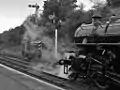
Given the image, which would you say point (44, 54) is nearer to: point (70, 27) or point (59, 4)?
point (70, 27)

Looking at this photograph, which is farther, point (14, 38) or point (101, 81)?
point (14, 38)

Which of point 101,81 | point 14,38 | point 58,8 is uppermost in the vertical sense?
point 58,8

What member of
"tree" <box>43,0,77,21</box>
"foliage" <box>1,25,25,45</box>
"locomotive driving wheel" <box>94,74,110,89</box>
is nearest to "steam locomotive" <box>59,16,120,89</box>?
"locomotive driving wheel" <box>94,74,110,89</box>

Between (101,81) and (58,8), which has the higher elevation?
(58,8)

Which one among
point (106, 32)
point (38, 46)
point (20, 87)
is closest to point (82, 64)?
point (106, 32)

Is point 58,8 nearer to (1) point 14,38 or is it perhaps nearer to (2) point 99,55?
(1) point 14,38

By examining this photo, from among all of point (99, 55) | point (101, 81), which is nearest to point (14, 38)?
point (99, 55)

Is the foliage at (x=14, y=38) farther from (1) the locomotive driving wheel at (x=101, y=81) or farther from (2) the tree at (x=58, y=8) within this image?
(1) the locomotive driving wheel at (x=101, y=81)

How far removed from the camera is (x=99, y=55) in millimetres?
8484

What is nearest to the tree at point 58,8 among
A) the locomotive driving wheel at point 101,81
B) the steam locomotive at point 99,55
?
the steam locomotive at point 99,55

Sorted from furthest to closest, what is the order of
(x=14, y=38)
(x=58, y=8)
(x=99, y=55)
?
(x=14, y=38) → (x=58, y=8) → (x=99, y=55)

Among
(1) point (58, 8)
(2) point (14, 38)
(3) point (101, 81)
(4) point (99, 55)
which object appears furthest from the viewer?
(2) point (14, 38)

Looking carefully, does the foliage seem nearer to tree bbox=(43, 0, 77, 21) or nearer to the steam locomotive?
tree bbox=(43, 0, 77, 21)

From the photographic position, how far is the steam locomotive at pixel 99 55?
7652 mm
